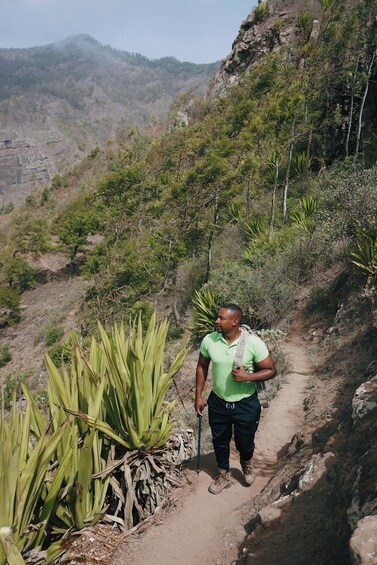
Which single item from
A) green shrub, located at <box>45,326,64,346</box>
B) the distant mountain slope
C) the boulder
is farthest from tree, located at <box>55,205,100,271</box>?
the distant mountain slope

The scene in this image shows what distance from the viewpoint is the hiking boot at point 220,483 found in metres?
3.20

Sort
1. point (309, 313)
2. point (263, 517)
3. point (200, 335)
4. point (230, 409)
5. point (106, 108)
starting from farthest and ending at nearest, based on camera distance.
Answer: point (106, 108)
point (200, 335)
point (309, 313)
point (230, 409)
point (263, 517)

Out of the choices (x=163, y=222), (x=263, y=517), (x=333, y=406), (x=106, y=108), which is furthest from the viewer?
(x=106, y=108)

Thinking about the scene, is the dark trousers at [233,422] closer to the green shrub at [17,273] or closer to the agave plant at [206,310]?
the agave plant at [206,310]

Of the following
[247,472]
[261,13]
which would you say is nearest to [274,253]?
[247,472]

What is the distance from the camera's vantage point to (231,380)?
2967mm

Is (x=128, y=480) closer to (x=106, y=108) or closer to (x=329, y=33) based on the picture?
(x=329, y=33)

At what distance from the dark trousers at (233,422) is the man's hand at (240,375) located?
240mm

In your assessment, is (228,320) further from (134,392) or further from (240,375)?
(134,392)

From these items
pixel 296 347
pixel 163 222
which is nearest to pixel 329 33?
pixel 163 222

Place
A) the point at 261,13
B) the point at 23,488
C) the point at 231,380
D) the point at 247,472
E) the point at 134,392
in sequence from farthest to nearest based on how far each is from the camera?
the point at 261,13
the point at 247,472
the point at 134,392
the point at 231,380
the point at 23,488

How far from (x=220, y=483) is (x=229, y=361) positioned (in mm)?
1013

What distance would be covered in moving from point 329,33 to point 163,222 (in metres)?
9.11

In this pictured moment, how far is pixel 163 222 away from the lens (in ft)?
49.6
